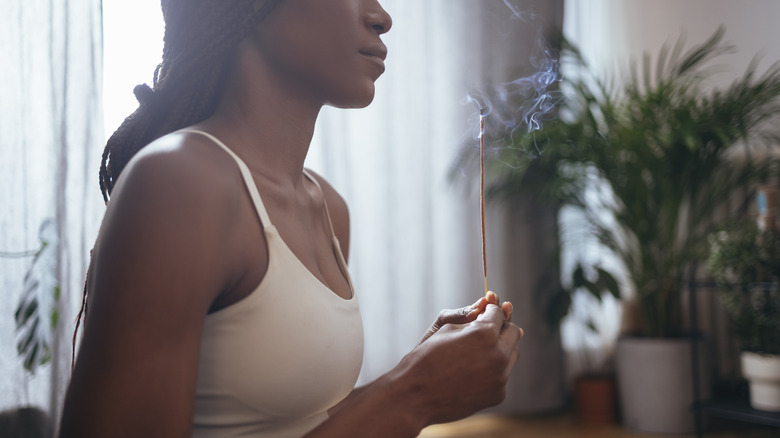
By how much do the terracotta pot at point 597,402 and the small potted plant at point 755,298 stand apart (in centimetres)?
73

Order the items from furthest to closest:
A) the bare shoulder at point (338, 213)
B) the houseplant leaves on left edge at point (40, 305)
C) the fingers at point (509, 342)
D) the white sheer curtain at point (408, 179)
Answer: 1. the white sheer curtain at point (408, 179)
2. the houseplant leaves on left edge at point (40, 305)
3. the bare shoulder at point (338, 213)
4. the fingers at point (509, 342)

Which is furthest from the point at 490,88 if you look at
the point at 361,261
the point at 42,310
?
the point at 42,310

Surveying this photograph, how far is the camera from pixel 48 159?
204 centimetres

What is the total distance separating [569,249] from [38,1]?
2.45m

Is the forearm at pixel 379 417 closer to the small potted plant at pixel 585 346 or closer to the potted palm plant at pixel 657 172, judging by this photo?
the potted palm plant at pixel 657 172

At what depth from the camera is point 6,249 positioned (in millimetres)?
1971

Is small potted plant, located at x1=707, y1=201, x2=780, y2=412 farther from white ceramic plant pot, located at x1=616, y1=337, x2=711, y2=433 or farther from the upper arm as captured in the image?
the upper arm

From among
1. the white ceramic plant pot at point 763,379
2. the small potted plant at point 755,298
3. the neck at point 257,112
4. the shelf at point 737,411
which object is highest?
the neck at point 257,112

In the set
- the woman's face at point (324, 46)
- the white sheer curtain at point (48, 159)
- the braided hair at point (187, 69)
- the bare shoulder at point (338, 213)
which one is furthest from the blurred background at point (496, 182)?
the woman's face at point (324, 46)

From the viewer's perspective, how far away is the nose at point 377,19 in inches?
32.1

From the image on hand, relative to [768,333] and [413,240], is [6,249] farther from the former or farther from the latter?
[768,333]

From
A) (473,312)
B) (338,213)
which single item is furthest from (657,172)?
(473,312)

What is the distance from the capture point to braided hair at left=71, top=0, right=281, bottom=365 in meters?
0.76

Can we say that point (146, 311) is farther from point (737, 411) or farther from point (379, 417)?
point (737, 411)
